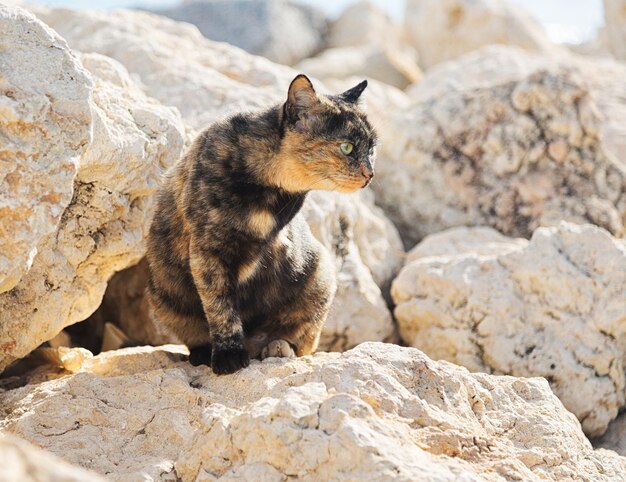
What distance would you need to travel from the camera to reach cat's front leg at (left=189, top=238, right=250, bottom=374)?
4301 millimetres

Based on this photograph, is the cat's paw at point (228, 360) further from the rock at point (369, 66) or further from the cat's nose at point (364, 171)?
the rock at point (369, 66)

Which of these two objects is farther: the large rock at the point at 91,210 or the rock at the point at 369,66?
the rock at the point at 369,66

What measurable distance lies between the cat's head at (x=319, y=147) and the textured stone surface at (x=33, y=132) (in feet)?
3.71

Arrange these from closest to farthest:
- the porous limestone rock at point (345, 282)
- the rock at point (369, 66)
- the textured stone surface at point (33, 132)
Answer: the textured stone surface at point (33, 132)
the porous limestone rock at point (345, 282)
the rock at point (369, 66)

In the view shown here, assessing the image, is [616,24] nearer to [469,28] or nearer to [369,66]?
[469,28]

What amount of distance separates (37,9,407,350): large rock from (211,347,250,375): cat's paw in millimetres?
1457

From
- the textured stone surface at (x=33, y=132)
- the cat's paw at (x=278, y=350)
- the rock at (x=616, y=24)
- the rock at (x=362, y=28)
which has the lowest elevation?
the cat's paw at (x=278, y=350)

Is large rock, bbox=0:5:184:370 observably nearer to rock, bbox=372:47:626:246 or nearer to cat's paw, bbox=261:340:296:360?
cat's paw, bbox=261:340:296:360

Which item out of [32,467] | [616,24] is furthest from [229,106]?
[616,24]

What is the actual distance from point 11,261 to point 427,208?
4489 millimetres

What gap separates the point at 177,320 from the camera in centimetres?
480

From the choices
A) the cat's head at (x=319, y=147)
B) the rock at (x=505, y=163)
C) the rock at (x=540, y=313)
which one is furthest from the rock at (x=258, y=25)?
the cat's head at (x=319, y=147)

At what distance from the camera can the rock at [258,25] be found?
14.8m

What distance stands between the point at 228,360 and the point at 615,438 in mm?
2686
